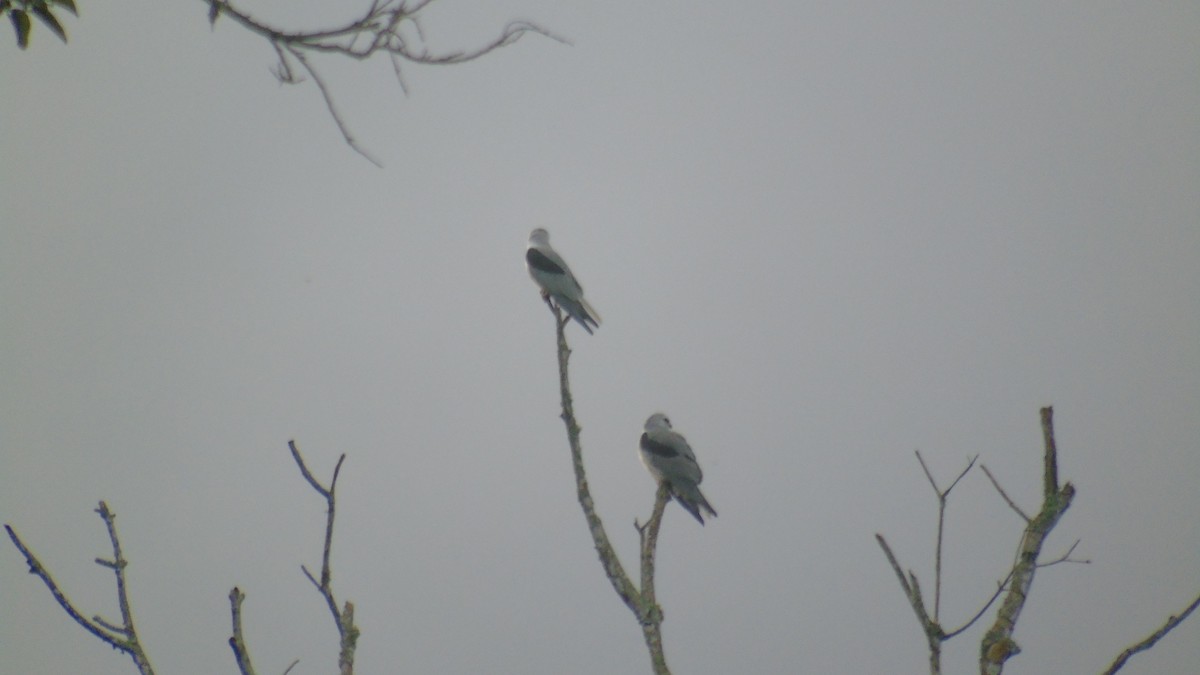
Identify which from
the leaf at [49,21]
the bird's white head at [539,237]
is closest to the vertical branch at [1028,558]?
the leaf at [49,21]

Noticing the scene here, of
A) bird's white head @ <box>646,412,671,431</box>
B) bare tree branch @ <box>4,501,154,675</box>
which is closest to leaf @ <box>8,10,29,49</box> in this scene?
bare tree branch @ <box>4,501,154,675</box>

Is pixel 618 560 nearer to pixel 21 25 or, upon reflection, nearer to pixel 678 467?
pixel 21 25

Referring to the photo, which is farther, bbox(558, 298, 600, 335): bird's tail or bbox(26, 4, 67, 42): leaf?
bbox(558, 298, 600, 335): bird's tail

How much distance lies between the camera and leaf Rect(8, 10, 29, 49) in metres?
2.32

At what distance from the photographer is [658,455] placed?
7.81m

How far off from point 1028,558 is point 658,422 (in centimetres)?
627

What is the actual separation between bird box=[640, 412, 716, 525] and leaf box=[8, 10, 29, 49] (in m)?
5.61

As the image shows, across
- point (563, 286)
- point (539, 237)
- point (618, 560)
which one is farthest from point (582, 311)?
point (618, 560)

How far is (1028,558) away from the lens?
2.65 metres

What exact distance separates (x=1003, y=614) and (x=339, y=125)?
2.13m

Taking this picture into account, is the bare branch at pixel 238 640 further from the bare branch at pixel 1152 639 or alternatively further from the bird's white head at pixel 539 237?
the bird's white head at pixel 539 237

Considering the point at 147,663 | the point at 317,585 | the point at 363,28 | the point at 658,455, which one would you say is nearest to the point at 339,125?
the point at 363,28

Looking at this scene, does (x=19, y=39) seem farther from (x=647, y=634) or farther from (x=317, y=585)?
(x=647, y=634)

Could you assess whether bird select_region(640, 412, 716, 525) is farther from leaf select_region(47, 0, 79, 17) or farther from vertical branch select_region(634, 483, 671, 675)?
leaf select_region(47, 0, 79, 17)
